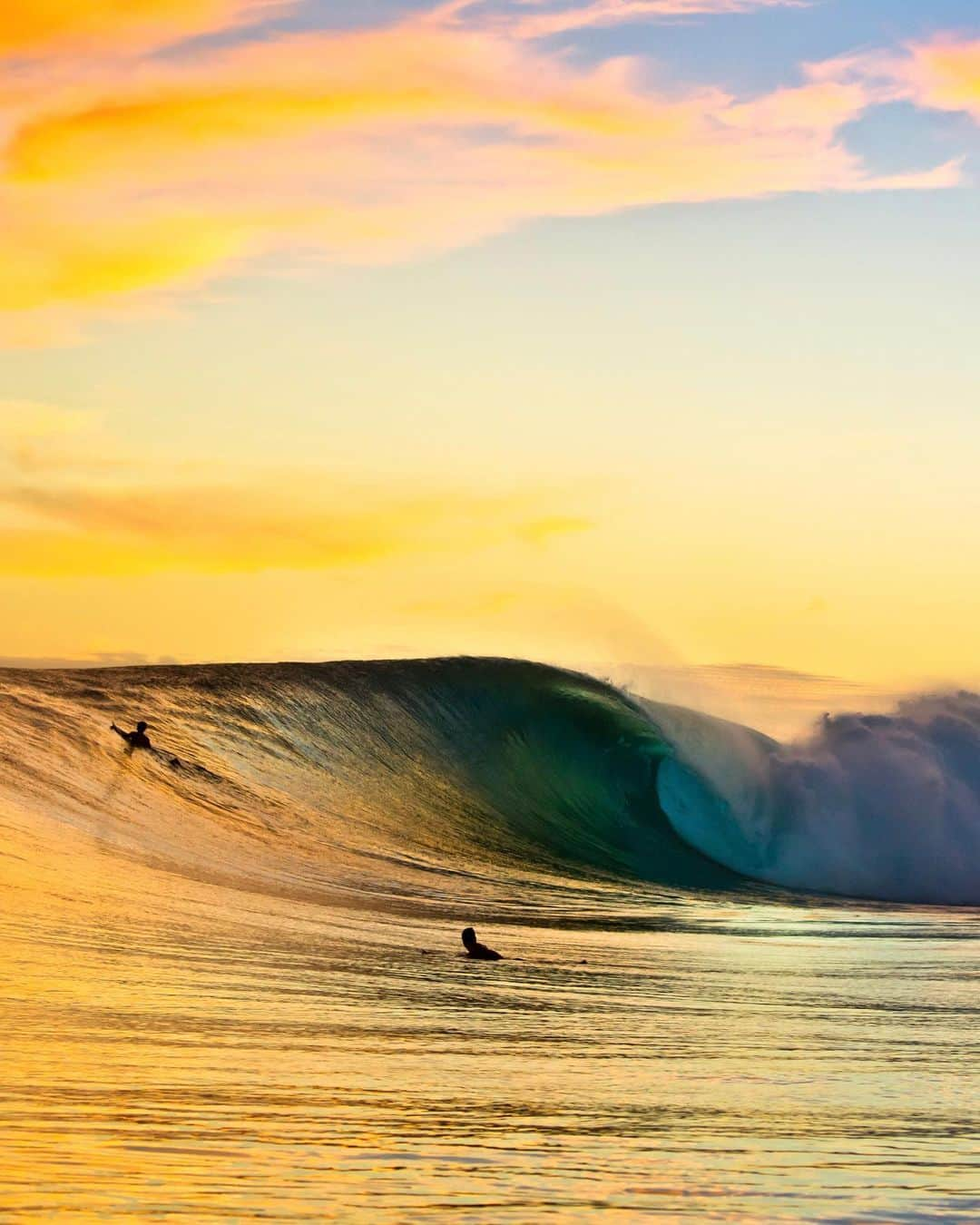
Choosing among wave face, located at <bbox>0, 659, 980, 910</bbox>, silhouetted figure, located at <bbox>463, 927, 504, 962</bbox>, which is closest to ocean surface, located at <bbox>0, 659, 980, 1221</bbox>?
wave face, located at <bbox>0, 659, 980, 910</bbox>

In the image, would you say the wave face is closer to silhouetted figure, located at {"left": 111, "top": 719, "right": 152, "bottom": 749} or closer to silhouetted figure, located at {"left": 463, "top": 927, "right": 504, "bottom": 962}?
silhouetted figure, located at {"left": 111, "top": 719, "right": 152, "bottom": 749}

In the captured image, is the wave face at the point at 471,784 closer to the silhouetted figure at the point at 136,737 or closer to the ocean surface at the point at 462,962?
the ocean surface at the point at 462,962

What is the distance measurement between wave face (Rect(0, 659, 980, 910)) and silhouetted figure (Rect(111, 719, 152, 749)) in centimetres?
26

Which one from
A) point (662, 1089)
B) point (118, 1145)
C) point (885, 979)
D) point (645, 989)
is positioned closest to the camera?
point (118, 1145)

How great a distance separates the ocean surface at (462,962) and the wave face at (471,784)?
91mm

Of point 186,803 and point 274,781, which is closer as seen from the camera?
point 186,803

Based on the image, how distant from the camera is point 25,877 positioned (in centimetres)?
1573

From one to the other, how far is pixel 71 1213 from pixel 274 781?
2245 centimetres

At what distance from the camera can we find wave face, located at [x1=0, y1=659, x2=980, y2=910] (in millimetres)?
22891

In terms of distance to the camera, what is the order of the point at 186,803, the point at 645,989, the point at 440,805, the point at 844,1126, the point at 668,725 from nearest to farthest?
the point at 844,1126 → the point at 645,989 → the point at 186,803 → the point at 440,805 → the point at 668,725

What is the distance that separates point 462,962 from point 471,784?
59.8ft

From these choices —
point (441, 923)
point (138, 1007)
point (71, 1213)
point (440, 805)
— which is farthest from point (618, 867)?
point (71, 1213)

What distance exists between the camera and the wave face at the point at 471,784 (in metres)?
22.9

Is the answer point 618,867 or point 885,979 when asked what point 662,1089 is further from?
point 618,867
